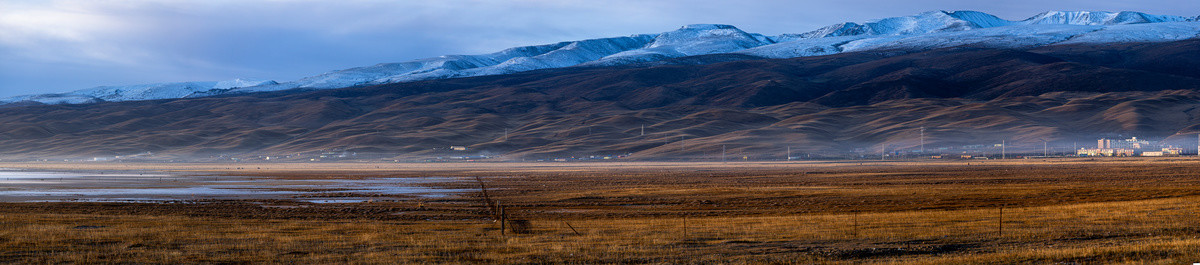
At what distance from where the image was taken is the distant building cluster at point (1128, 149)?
160625 millimetres

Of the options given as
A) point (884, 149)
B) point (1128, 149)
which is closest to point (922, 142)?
point (884, 149)

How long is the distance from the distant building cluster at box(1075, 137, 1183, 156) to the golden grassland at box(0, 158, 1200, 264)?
12291 centimetres

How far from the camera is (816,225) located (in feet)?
108

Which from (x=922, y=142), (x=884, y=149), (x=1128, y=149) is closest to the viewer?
(x=1128, y=149)

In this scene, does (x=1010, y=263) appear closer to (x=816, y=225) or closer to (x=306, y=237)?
(x=816, y=225)

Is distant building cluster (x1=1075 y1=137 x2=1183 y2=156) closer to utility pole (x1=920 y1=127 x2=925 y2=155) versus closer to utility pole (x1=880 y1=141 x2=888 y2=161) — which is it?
utility pole (x1=920 y1=127 x2=925 y2=155)

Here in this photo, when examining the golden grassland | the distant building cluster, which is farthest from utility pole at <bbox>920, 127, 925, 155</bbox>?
the golden grassland

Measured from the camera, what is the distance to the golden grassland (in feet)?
78.9

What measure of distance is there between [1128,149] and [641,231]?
162886 millimetres

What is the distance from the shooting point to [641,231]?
104ft

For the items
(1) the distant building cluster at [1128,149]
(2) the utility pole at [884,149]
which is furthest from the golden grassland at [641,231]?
(1) the distant building cluster at [1128,149]

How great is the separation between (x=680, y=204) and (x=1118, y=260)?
91.5 feet

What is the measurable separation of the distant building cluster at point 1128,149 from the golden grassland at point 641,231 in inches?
4839

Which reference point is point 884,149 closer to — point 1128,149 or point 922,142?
point 922,142
